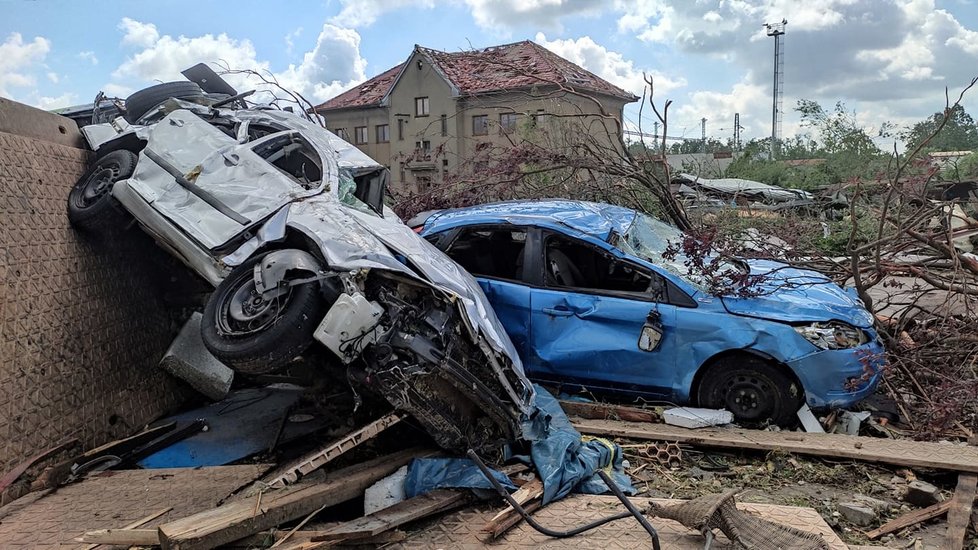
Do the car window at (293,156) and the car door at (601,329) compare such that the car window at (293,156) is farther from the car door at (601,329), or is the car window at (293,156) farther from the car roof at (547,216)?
the car door at (601,329)

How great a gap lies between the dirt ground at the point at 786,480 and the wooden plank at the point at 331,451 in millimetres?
1625

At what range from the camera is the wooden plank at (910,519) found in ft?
11.0

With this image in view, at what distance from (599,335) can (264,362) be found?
2408mm

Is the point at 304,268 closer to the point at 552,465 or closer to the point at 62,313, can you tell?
the point at 552,465

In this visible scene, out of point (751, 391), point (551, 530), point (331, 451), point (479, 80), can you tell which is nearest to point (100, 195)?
point (331, 451)

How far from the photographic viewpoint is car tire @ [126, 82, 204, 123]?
5895 millimetres

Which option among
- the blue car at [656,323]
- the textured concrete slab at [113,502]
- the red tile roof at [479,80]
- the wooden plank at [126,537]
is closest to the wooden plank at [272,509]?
the wooden plank at [126,537]

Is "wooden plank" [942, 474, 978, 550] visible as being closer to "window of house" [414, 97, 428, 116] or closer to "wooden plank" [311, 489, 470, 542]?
"wooden plank" [311, 489, 470, 542]

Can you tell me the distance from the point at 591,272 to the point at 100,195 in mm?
3763

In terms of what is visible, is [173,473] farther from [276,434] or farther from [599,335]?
[599,335]

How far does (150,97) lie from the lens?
19.4 feet

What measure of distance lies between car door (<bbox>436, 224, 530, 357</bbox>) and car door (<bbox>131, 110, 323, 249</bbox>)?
129 centimetres

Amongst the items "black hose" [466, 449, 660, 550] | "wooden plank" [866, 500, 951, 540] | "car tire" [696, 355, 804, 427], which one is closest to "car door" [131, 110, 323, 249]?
"black hose" [466, 449, 660, 550]

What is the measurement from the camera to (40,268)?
4074 millimetres
